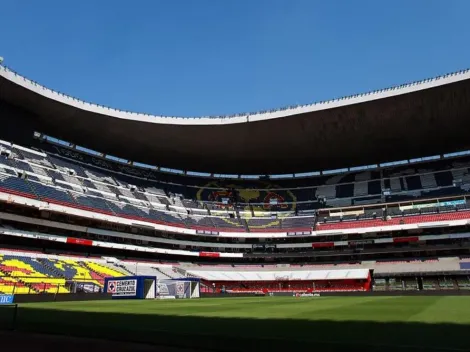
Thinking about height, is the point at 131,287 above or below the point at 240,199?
below

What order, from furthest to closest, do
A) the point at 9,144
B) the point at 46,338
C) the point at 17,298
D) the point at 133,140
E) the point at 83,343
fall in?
the point at 133,140 < the point at 9,144 < the point at 17,298 < the point at 46,338 < the point at 83,343

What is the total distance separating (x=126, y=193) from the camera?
200 feet

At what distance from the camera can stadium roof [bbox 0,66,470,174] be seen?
4675cm

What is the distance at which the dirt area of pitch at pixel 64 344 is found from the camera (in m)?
8.48

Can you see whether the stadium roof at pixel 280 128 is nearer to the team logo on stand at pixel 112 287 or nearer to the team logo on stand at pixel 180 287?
the team logo on stand at pixel 180 287

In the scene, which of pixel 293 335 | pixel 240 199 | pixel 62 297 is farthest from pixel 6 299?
pixel 240 199

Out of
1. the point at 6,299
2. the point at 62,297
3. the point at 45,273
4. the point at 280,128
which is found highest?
the point at 280,128

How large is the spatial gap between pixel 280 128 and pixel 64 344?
48.3m

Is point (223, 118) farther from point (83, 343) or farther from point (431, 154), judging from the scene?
point (83, 343)

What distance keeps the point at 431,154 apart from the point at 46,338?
6829cm

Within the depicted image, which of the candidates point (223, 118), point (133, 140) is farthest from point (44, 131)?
point (223, 118)

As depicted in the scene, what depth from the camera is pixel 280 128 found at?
55031 mm

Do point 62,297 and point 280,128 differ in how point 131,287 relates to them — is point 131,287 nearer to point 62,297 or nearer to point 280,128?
point 62,297

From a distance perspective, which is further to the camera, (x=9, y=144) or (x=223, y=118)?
(x=223, y=118)
